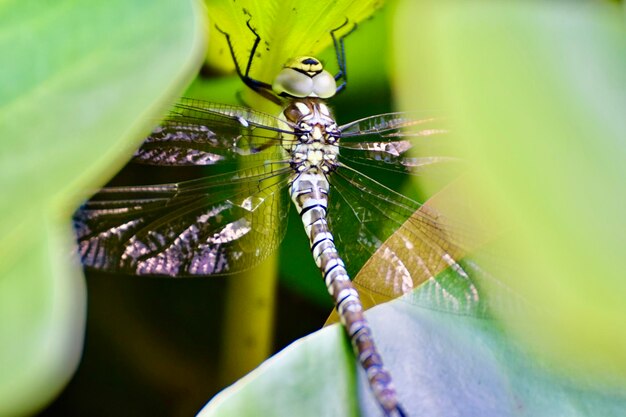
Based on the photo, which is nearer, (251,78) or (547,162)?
(547,162)

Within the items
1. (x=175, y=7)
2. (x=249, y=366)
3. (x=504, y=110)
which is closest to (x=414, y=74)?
(x=504, y=110)

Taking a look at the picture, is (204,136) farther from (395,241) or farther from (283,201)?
(395,241)

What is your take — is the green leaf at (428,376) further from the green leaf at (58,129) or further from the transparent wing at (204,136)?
the transparent wing at (204,136)

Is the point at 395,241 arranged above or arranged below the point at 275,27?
below

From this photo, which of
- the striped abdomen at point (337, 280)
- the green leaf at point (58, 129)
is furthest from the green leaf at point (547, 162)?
the green leaf at point (58, 129)

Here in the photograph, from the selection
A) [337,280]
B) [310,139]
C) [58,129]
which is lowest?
[337,280]

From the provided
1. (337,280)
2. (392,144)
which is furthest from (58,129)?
(392,144)
